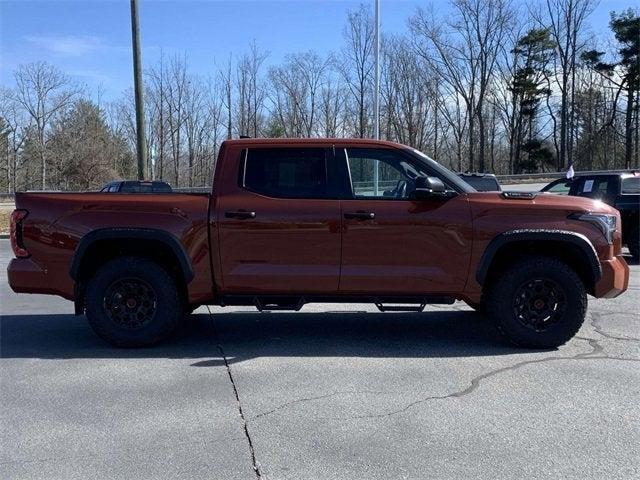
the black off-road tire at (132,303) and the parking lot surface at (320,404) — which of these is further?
the black off-road tire at (132,303)

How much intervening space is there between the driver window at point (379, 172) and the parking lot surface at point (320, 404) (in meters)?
1.54

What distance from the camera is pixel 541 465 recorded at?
12.1 ft

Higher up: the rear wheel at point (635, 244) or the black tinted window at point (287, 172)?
the black tinted window at point (287, 172)

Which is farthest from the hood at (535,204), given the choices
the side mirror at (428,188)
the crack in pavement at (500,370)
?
the crack in pavement at (500,370)

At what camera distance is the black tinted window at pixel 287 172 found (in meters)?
6.02

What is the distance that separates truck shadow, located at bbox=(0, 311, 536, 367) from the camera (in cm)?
603

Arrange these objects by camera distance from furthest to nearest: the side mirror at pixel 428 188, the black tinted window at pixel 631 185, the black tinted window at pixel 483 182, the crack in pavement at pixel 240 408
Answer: the black tinted window at pixel 483 182
the black tinted window at pixel 631 185
the side mirror at pixel 428 188
the crack in pavement at pixel 240 408

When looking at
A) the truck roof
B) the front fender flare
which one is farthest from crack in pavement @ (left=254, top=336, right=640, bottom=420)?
the truck roof

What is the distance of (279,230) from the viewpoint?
588 centimetres

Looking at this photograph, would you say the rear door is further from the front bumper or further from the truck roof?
the front bumper

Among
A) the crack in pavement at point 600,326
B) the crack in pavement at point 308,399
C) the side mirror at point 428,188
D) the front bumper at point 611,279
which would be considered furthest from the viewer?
the crack in pavement at point 600,326

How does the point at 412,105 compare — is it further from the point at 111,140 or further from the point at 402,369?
the point at 402,369

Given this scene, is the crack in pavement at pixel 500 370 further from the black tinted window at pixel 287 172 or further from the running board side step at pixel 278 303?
the black tinted window at pixel 287 172

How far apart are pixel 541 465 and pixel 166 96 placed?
1920 inches
